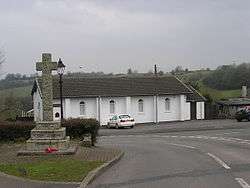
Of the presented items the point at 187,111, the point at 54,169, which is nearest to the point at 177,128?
the point at 187,111

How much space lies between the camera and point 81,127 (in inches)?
1043

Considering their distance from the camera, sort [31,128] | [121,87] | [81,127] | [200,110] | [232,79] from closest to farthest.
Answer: [31,128] < [81,127] < [121,87] < [200,110] < [232,79]

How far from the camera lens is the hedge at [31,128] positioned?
25688 mm

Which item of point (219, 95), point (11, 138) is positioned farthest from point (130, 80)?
point (11, 138)

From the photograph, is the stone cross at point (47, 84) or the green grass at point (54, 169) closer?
the green grass at point (54, 169)

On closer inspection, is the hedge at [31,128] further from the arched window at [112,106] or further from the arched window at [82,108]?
the arched window at [112,106]

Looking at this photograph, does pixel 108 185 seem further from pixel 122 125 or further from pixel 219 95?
pixel 219 95

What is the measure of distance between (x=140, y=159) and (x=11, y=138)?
25.8ft

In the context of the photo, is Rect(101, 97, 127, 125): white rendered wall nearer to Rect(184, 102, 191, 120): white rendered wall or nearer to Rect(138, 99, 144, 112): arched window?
Rect(138, 99, 144, 112): arched window

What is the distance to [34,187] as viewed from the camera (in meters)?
12.4

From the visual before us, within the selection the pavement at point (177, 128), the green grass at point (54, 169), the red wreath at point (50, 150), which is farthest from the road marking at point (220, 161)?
the pavement at point (177, 128)

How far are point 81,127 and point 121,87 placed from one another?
39.0m

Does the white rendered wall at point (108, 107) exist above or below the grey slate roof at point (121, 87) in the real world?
below

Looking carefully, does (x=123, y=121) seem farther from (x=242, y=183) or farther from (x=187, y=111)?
(x=242, y=183)
